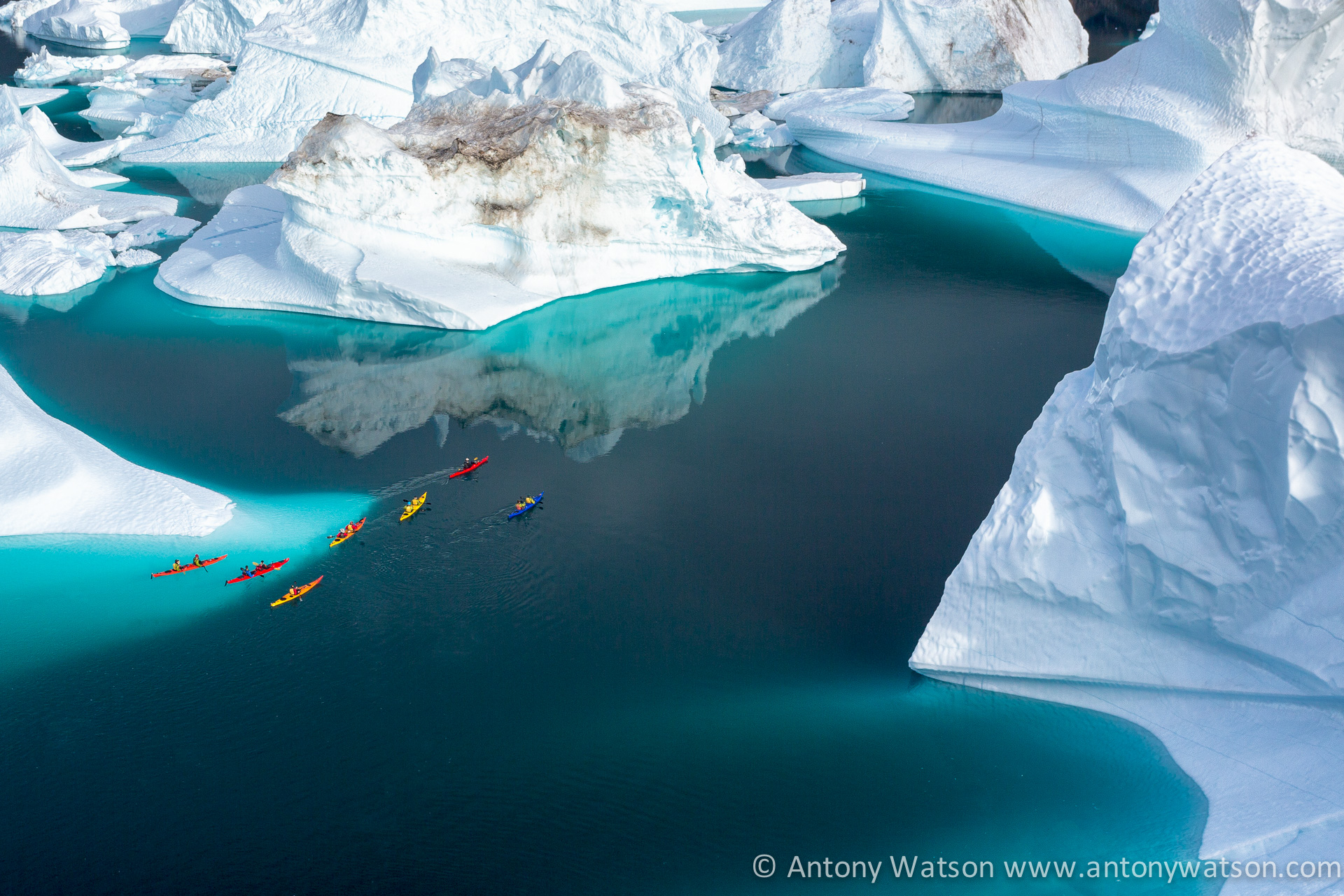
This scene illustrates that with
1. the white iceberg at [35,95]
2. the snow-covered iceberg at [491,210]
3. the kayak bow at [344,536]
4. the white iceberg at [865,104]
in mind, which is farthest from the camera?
the white iceberg at [35,95]

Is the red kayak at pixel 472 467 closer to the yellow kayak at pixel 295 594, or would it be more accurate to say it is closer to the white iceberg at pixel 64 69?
the yellow kayak at pixel 295 594

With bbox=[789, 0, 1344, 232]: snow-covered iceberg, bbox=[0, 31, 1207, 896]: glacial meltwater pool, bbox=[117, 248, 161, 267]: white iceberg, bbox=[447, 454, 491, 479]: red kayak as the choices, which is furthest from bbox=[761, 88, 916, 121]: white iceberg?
bbox=[447, 454, 491, 479]: red kayak

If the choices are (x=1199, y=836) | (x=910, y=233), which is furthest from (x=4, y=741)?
(x=910, y=233)

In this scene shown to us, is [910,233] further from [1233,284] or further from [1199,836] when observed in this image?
[1199,836]

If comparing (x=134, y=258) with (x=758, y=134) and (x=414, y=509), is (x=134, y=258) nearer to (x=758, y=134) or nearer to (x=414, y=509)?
(x=414, y=509)

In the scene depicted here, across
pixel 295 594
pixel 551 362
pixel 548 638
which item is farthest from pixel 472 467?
pixel 551 362

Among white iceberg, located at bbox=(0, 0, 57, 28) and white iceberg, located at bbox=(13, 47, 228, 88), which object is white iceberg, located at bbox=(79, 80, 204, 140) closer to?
white iceberg, located at bbox=(13, 47, 228, 88)

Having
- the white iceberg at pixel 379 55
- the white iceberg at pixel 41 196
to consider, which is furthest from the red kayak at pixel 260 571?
the white iceberg at pixel 379 55

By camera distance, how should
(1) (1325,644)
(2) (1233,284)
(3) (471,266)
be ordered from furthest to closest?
(3) (471,266) < (2) (1233,284) < (1) (1325,644)
